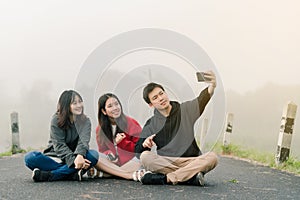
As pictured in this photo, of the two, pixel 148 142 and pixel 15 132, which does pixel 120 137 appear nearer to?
pixel 148 142

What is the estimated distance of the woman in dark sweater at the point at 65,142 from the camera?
12.8 ft

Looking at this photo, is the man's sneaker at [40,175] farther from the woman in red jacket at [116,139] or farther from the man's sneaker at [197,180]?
the man's sneaker at [197,180]

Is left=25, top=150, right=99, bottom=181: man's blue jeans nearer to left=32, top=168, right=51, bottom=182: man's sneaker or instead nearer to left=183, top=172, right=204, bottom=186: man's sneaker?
left=32, top=168, right=51, bottom=182: man's sneaker

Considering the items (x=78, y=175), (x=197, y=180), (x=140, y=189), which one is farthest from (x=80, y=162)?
(x=197, y=180)

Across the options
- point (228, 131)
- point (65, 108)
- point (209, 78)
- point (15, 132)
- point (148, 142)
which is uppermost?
point (209, 78)

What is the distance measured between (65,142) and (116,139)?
0.51 m

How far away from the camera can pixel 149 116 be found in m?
3.86

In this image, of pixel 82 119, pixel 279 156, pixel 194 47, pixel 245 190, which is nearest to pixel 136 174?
pixel 82 119

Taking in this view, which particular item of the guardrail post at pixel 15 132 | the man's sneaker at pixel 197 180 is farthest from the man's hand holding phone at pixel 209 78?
the guardrail post at pixel 15 132

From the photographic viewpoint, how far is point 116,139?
13.1ft

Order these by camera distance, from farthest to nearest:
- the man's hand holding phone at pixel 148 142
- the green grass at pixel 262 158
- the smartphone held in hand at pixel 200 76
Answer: the green grass at pixel 262 158 < the man's hand holding phone at pixel 148 142 < the smartphone held in hand at pixel 200 76

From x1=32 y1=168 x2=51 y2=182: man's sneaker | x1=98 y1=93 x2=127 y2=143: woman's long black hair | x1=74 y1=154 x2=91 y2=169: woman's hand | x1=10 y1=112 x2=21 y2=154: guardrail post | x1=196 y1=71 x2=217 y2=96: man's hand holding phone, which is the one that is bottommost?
x1=10 y1=112 x2=21 y2=154: guardrail post

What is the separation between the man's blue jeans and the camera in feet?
12.9

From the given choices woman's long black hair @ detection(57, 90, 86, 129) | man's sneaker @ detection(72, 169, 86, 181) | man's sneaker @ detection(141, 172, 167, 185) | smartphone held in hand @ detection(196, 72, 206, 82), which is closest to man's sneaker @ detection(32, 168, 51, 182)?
man's sneaker @ detection(72, 169, 86, 181)
